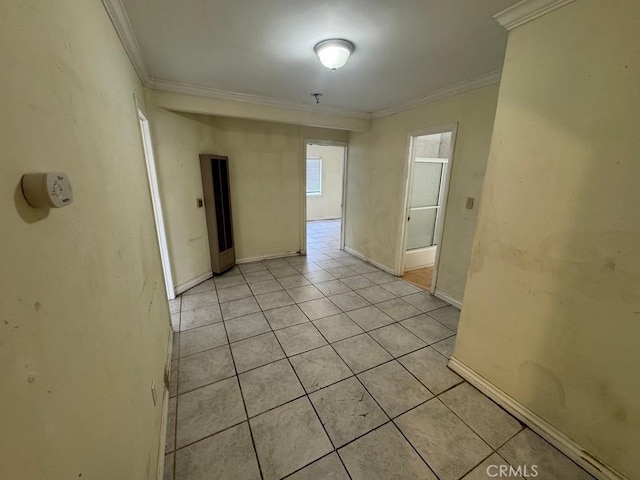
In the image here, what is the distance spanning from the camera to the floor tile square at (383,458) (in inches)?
51.8

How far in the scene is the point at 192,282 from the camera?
330 centimetres

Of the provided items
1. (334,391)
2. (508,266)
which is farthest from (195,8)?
(334,391)

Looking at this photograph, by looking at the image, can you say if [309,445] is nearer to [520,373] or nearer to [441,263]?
[520,373]

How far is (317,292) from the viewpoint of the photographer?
325 cm

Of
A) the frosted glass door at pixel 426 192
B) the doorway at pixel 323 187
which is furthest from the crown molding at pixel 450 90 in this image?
the doorway at pixel 323 187

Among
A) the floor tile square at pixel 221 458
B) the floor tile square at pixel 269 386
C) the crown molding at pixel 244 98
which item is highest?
the crown molding at pixel 244 98

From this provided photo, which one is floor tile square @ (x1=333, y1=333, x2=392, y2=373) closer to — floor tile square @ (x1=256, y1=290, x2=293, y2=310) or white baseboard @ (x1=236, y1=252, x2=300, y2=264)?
floor tile square @ (x1=256, y1=290, x2=293, y2=310)

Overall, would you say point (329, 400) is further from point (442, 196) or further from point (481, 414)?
point (442, 196)

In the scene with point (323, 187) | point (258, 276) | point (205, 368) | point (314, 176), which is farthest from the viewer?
A: point (323, 187)

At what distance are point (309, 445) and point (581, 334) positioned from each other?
63.1 inches

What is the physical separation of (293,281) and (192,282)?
133 centimetres

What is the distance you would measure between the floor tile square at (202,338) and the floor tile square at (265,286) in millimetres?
773

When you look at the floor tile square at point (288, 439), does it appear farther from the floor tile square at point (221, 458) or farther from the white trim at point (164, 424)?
the white trim at point (164, 424)

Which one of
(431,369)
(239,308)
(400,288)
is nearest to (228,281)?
(239,308)
